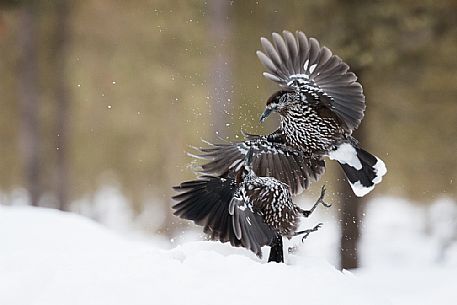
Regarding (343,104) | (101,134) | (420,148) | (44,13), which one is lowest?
(343,104)

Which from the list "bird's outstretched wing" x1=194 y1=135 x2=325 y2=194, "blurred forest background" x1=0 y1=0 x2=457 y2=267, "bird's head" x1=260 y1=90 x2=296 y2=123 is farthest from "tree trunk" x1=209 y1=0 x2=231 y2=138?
"bird's head" x1=260 y1=90 x2=296 y2=123

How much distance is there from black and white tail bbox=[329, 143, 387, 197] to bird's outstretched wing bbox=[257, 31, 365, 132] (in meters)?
0.21

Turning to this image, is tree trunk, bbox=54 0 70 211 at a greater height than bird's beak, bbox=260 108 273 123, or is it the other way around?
tree trunk, bbox=54 0 70 211

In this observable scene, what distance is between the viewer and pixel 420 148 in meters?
11.5

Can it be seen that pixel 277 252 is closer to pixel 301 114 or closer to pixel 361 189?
pixel 301 114

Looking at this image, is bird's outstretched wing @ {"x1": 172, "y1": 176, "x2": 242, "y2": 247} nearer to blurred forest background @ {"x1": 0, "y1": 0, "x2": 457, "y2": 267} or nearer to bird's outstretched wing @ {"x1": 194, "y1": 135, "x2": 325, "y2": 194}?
bird's outstretched wing @ {"x1": 194, "y1": 135, "x2": 325, "y2": 194}

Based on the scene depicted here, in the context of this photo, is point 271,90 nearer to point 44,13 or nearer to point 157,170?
point 44,13

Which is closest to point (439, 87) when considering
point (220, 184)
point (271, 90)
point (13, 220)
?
point (271, 90)

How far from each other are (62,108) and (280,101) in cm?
1184

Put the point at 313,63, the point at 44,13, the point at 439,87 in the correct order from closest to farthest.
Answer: the point at 313,63
the point at 439,87
the point at 44,13

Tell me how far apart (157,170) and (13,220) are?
11.5m

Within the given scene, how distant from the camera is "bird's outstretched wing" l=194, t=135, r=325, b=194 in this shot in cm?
451

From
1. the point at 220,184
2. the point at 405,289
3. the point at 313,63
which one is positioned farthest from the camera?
the point at 405,289

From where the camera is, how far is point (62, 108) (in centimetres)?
1569
